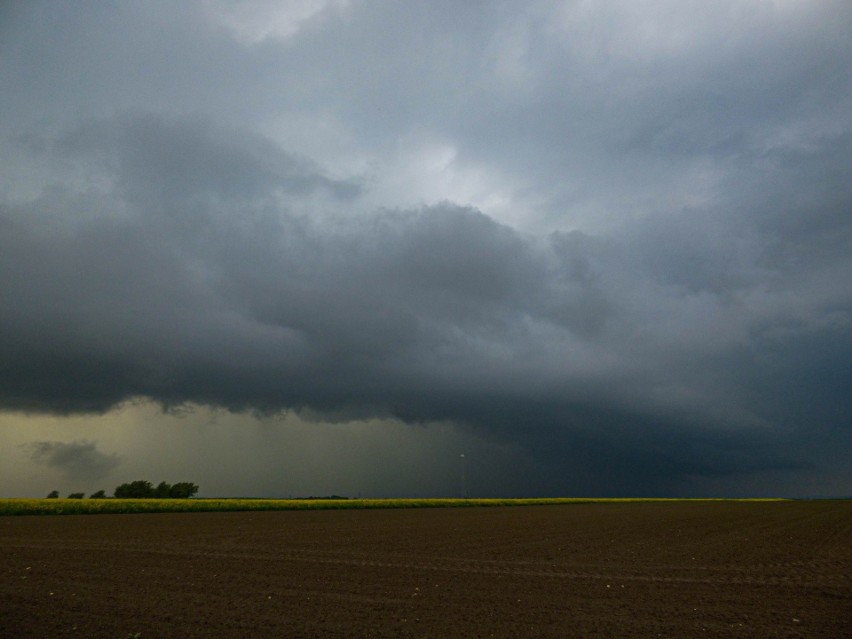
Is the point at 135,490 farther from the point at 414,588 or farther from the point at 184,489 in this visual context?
the point at 414,588

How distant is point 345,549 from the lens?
85.7ft

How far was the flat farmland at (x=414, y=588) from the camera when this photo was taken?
1239 cm

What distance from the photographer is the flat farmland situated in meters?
12.4

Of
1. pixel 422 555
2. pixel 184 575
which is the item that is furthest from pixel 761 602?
pixel 184 575

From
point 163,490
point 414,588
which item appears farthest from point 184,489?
point 414,588

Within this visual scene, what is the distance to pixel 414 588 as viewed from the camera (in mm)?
16594

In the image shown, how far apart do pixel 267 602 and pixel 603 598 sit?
28.8ft

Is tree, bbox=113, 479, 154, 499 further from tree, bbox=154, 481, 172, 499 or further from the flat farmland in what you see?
the flat farmland

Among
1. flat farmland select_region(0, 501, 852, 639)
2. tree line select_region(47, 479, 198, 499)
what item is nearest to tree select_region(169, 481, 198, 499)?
tree line select_region(47, 479, 198, 499)

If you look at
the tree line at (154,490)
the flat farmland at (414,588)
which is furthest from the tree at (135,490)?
the flat farmland at (414,588)

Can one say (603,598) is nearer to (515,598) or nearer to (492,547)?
(515,598)

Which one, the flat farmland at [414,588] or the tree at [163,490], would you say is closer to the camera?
the flat farmland at [414,588]

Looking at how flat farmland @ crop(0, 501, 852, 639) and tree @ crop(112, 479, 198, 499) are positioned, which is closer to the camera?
flat farmland @ crop(0, 501, 852, 639)

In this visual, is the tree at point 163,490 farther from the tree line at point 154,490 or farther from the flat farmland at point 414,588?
the flat farmland at point 414,588
